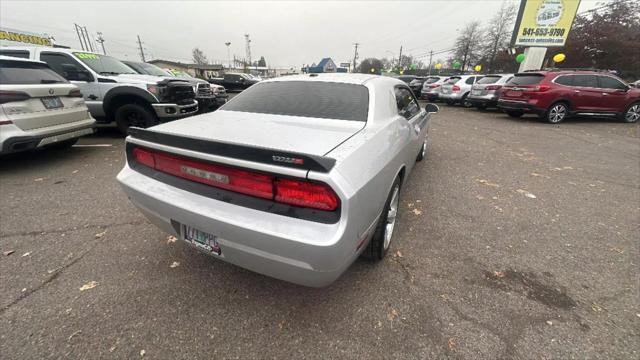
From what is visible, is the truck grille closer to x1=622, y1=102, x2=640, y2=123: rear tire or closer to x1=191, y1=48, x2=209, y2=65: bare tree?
x1=622, y1=102, x2=640, y2=123: rear tire

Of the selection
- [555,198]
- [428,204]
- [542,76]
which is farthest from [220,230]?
[542,76]

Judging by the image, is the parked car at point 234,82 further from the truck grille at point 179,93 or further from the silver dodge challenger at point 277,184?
the silver dodge challenger at point 277,184

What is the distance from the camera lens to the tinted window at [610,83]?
873 centimetres

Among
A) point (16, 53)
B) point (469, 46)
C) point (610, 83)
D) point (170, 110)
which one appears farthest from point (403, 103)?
point (469, 46)

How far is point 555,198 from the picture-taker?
3678 millimetres

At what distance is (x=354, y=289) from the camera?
2.05 meters

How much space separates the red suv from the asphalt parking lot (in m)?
6.27

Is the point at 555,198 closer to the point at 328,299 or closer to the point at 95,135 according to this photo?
the point at 328,299

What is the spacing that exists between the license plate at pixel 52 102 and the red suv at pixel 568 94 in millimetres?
11798

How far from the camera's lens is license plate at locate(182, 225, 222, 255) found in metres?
1.66

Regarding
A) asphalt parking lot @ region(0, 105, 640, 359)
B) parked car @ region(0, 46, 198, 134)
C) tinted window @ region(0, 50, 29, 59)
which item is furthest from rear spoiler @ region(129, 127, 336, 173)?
tinted window @ region(0, 50, 29, 59)

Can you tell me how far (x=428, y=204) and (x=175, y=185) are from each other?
9.48 ft

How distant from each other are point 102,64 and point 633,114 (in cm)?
1644

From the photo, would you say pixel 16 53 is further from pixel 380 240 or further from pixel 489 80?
pixel 489 80
